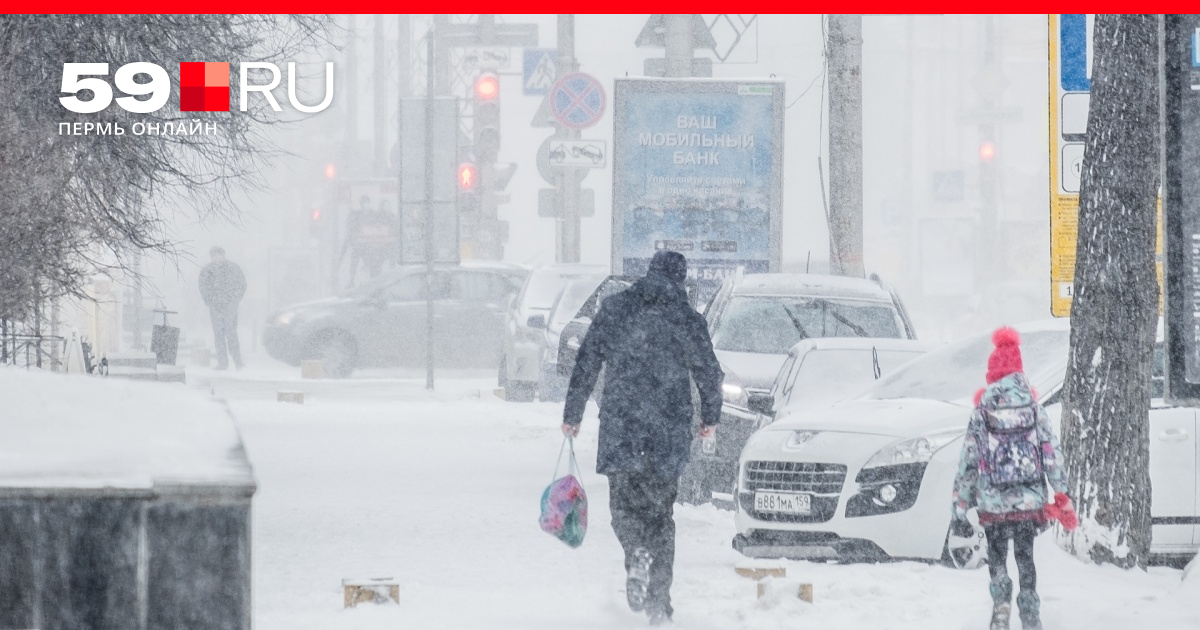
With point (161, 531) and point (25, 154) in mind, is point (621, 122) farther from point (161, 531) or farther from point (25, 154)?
point (161, 531)

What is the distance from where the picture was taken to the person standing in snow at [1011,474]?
24.8ft

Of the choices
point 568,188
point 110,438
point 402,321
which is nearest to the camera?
point 110,438

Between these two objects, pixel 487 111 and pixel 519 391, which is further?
pixel 487 111

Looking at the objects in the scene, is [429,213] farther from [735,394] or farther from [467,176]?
[735,394]

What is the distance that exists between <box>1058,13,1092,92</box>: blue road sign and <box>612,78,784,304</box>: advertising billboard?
22.8ft

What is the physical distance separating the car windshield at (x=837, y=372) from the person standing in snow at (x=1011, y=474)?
366 cm

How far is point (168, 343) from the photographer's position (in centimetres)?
2147

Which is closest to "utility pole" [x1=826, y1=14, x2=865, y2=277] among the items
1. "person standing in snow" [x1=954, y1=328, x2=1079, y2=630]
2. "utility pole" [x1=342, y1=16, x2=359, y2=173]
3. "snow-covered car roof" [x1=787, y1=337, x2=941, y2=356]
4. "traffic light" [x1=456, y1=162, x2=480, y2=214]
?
"snow-covered car roof" [x1=787, y1=337, x2=941, y2=356]

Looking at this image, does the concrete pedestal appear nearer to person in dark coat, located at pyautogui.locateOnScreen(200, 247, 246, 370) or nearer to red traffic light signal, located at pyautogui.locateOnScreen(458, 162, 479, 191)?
person in dark coat, located at pyautogui.locateOnScreen(200, 247, 246, 370)

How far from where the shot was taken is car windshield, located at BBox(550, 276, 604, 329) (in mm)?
20469

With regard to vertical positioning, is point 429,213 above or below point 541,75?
below

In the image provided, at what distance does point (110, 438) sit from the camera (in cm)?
461

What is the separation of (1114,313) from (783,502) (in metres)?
1.90

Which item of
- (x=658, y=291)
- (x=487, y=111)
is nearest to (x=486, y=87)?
(x=487, y=111)
